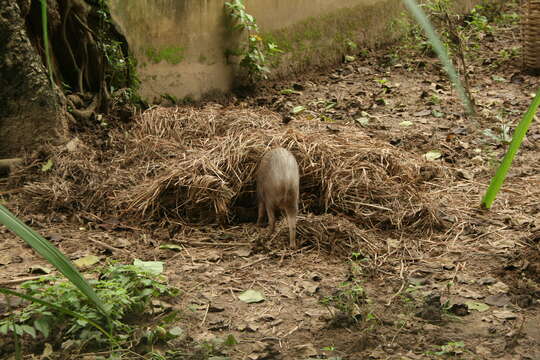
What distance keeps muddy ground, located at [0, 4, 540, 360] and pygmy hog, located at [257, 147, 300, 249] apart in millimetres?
139

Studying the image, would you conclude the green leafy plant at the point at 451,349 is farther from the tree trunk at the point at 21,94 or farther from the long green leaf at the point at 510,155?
the tree trunk at the point at 21,94

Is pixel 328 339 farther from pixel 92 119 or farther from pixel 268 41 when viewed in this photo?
pixel 268 41

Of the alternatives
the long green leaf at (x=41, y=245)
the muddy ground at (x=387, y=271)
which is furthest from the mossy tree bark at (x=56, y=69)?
the long green leaf at (x=41, y=245)

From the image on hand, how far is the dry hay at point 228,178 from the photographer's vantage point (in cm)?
386

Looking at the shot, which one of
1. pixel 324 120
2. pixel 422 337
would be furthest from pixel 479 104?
pixel 422 337

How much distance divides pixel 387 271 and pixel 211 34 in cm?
328

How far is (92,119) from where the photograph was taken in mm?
5016

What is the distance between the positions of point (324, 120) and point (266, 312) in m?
2.72

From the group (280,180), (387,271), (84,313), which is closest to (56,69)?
(280,180)

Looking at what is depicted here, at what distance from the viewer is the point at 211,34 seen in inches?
231

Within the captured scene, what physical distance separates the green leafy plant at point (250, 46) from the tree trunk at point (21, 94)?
2.03 m

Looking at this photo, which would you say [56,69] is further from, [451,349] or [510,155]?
[451,349]

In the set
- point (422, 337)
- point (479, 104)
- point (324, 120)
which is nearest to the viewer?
point (422, 337)

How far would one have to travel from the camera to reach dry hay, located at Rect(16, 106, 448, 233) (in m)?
3.86
